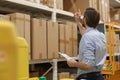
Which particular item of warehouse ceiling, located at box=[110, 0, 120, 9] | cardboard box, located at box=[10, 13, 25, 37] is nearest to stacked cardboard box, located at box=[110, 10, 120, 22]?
warehouse ceiling, located at box=[110, 0, 120, 9]

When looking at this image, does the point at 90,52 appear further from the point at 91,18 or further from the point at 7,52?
the point at 7,52

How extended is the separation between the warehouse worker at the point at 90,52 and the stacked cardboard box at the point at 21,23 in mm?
597

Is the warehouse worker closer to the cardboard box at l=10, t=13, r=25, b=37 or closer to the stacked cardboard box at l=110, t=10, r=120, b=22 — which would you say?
the cardboard box at l=10, t=13, r=25, b=37

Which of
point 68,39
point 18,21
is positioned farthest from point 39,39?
point 68,39

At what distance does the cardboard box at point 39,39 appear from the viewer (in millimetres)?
2848

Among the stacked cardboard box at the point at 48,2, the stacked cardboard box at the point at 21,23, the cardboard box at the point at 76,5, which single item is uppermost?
the cardboard box at the point at 76,5

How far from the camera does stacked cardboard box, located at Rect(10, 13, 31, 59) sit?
8.42 ft

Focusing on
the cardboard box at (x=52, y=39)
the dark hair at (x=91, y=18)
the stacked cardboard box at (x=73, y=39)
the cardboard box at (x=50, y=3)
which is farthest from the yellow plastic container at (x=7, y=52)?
the stacked cardboard box at (x=73, y=39)

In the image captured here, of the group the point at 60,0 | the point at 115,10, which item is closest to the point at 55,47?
the point at 60,0

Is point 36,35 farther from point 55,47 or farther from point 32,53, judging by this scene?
point 55,47

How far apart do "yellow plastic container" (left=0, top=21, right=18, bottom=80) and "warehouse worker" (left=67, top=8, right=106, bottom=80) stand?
5.49 feet

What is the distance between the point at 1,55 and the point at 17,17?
6.82 feet

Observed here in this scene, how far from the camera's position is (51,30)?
10.4 ft

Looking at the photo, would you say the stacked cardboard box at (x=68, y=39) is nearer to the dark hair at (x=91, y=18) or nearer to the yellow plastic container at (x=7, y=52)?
the dark hair at (x=91, y=18)
